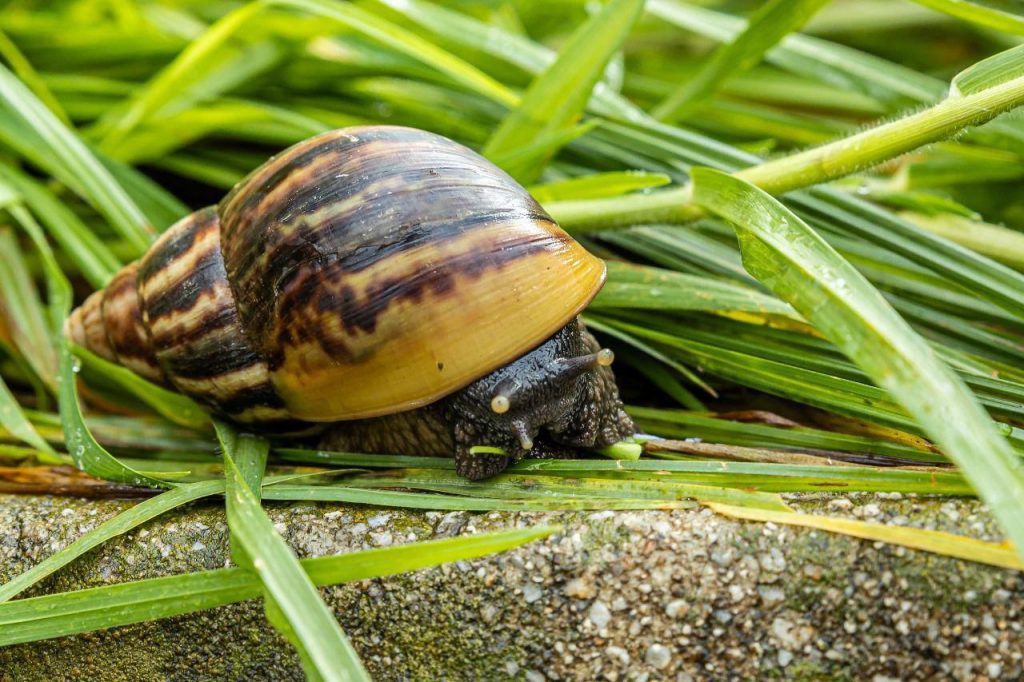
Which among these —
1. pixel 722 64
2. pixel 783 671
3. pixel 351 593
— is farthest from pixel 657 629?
pixel 722 64

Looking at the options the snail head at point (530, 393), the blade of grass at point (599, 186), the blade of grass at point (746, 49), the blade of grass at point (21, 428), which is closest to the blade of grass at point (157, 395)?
the blade of grass at point (21, 428)

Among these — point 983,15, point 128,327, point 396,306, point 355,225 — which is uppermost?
point 983,15

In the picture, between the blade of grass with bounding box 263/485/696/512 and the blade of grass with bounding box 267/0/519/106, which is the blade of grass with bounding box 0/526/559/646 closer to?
the blade of grass with bounding box 263/485/696/512

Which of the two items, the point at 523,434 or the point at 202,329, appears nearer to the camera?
the point at 523,434

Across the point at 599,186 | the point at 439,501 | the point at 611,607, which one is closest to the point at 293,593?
the point at 439,501

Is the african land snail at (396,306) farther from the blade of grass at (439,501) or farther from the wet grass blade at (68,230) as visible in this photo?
the wet grass blade at (68,230)

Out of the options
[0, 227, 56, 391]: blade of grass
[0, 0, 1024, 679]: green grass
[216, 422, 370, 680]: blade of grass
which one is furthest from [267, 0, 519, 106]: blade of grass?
[216, 422, 370, 680]: blade of grass

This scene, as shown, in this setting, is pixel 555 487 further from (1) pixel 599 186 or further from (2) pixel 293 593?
(1) pixel 599 186
